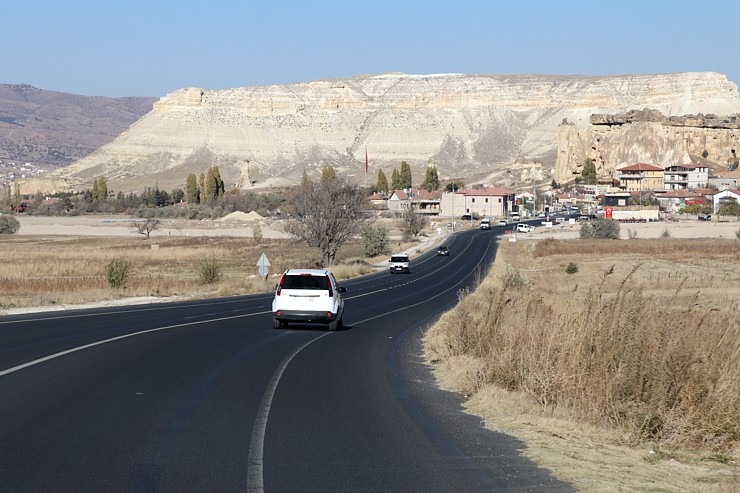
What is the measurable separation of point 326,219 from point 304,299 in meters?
44.2

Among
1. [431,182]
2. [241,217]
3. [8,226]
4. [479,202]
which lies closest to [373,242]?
[8,226]

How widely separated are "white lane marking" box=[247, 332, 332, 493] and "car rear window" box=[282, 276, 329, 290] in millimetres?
10223

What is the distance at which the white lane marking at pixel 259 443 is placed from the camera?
26.9ft

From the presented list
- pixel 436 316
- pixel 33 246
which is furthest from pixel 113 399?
pixel 33 246

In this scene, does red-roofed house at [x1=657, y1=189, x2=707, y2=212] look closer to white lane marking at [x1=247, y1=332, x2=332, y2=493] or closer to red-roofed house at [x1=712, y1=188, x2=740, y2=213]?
red-roofed house at [x1=712, y1=188, x2=740, y2=213]

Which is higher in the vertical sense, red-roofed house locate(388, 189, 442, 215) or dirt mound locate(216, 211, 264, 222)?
red-roofed house locate(388, 189, 442, 215)

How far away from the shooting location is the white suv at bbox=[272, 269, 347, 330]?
25.6 metres

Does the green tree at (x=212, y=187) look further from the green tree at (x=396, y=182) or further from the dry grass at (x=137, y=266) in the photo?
the dry grass at (x=137, y=266)

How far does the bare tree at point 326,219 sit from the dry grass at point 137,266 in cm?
171

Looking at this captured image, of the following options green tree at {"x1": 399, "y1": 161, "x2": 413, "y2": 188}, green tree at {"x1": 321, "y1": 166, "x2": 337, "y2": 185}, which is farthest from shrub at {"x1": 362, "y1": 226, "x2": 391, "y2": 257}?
green tree at {"x1": 399, "y1": 161, "x2": 413, "y2": 188}

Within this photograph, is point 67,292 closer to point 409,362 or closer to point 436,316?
point 436,316

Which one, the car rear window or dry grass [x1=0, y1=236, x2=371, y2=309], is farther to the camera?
dry grass [x1=0, y1=236, x2=371, y2=309]

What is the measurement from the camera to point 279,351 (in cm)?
1984

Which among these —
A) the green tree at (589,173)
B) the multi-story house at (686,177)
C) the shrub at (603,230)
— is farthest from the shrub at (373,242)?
the green tree at (589,173)
